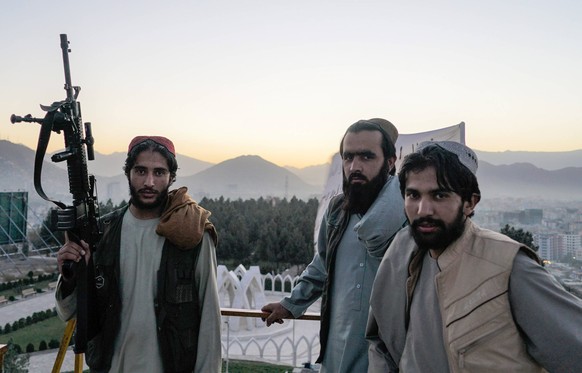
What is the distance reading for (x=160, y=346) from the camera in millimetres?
2213

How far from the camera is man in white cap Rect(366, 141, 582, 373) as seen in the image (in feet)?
4.44

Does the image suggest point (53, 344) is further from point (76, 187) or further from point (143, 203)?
point (143, 203)

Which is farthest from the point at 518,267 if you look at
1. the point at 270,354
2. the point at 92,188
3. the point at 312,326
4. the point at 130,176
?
the point at 312,326

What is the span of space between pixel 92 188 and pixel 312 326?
14.6 meters

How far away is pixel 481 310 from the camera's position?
143 centimetres

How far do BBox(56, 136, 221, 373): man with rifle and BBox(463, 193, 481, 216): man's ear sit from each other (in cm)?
126

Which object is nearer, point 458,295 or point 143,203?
point 458,295

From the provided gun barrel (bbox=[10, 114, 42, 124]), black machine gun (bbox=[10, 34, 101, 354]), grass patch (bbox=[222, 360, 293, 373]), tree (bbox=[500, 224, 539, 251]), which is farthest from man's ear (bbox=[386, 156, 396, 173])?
tree (bbox=[500, 224, 539, 251])

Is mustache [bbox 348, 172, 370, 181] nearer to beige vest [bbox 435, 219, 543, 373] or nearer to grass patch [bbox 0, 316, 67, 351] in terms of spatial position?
beige vest [bbox 435, 219, 543, 373]

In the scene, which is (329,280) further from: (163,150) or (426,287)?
(163,150)

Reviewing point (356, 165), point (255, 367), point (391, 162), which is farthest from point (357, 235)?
point (255, 367)

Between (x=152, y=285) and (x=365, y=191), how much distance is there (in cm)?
117

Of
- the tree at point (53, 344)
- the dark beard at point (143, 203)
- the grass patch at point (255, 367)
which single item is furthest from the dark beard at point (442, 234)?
the tree at point (53, 344)

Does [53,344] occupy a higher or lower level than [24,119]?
lower
